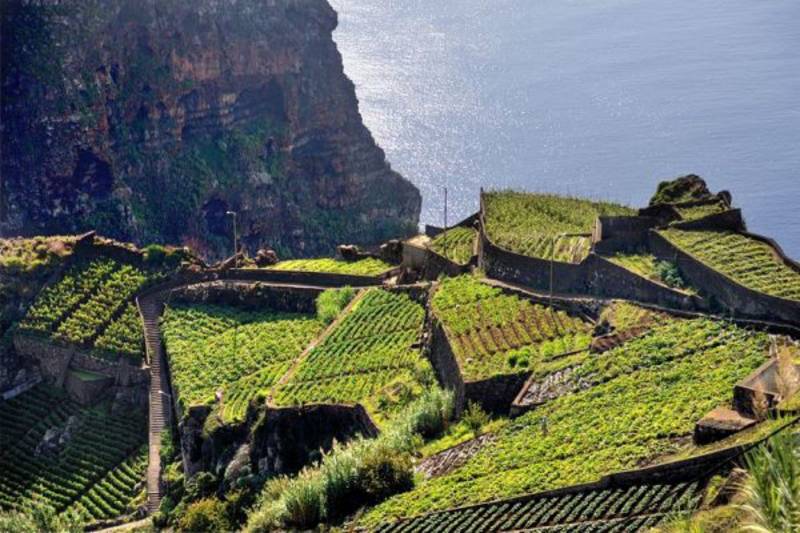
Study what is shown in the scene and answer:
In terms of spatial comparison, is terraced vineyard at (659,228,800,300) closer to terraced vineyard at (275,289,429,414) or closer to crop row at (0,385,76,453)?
terraced vineyard at (275,289,429,414)

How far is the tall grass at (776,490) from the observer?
23734 mm

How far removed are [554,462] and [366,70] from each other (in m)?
149

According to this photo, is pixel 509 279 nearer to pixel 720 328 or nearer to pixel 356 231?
pixel 720 328

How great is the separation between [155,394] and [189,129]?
70.7 meters

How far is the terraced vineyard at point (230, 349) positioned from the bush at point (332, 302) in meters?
0.54

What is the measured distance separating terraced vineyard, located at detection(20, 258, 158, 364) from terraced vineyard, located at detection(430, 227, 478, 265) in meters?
14.7

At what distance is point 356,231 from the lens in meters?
135

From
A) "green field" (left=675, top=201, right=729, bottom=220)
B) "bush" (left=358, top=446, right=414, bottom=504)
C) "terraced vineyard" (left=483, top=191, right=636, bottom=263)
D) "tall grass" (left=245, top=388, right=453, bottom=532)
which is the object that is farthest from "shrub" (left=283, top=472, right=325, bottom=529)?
"green field" (left=675, top=201, right=729, bottom=220)

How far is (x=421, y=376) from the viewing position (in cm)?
5291

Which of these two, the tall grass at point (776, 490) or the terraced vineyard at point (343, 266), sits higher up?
the tall grass at point (776, 490)

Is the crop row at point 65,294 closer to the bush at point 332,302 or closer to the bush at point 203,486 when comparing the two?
the bush at point 332,302

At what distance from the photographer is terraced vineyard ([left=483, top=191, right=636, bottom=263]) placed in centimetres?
5844

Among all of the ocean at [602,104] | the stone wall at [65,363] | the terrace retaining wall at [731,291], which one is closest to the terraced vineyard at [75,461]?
the stone wall at [65,363]

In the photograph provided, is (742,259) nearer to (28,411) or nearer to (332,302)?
(332,302)
